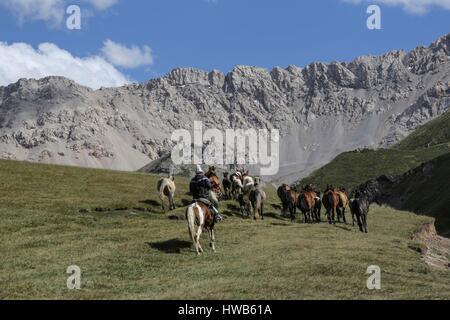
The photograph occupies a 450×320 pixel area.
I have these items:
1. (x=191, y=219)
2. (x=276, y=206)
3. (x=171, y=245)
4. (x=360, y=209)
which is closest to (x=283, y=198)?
(x=276, y=206)

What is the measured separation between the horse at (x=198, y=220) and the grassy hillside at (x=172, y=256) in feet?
2.54

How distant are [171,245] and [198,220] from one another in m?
2.89

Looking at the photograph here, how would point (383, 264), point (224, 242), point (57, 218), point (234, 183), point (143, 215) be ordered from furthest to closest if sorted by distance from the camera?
point (234, 183) < point (143, 215) < point (57, 218) < point (224, 242) < point (383, 264)

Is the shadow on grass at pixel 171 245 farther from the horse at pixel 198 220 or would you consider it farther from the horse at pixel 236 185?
the horse at pixel 236 185

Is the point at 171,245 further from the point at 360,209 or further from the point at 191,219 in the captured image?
the point at 360,209

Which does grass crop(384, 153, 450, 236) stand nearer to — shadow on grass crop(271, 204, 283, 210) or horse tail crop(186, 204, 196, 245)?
shadow on grass crop(271, 204, 283, 210)

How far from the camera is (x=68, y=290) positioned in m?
19.6

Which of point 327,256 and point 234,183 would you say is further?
point 234,183

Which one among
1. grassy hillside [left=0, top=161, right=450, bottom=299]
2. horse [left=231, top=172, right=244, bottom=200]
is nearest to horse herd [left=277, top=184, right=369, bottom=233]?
grassy hillside [left=0, top=161, right=450, bottom=299]

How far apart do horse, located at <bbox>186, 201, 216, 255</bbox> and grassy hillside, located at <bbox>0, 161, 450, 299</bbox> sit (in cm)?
77

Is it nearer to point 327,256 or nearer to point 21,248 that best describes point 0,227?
point 21,248

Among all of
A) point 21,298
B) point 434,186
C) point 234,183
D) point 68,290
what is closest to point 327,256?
point 68,290

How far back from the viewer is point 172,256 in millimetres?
28078

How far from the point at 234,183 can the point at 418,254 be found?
874 inches
